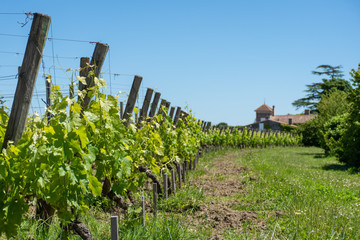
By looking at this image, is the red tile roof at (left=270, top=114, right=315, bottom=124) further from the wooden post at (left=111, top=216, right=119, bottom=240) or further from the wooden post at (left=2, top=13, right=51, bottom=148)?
the wooden post at (left=2, top=13, right=51, bottom=148)

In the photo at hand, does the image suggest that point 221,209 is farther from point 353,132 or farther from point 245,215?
point 353,132

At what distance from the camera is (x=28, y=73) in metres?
3.08

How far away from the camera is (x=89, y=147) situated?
10.5 ft

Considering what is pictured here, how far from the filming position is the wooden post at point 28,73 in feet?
10.1

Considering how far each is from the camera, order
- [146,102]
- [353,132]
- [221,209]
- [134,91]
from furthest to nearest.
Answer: [353,132]
[146,102]
[134,91]
[221,209]

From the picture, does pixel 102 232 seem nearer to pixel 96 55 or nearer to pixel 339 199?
pixel 96 55

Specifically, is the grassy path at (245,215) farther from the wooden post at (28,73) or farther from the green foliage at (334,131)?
the green foliage at (334,131)

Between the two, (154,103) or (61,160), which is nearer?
(61,160)

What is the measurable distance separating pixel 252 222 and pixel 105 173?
208 cm

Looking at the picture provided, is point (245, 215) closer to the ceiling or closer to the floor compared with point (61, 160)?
closer to the floor

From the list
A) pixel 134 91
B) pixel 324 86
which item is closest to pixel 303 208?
pixel 134 91

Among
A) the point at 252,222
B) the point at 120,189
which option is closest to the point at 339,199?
the point at 252,222

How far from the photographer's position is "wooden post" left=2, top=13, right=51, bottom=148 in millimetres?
3078

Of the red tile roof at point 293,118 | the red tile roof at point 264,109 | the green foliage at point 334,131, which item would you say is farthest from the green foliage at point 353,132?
the red tile roof at point 264,109
